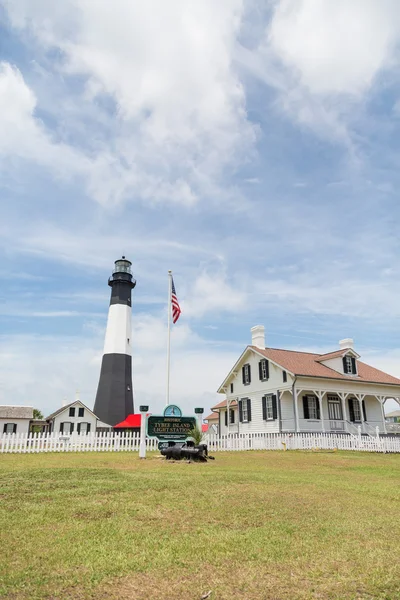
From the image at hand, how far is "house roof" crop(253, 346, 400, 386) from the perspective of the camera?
2902 cm

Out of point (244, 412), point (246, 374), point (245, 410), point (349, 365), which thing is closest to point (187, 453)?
point (245, 410)

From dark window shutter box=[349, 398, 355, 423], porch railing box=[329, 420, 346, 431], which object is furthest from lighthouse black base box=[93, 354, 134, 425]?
dark window shutter box=[349, 398, 355, 423]

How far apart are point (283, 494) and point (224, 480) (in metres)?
2.04

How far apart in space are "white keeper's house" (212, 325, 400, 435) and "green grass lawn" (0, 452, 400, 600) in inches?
751

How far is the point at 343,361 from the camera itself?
31.2m

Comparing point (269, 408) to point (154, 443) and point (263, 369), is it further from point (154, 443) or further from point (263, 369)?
point (154, 443)

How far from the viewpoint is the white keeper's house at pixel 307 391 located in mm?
28625

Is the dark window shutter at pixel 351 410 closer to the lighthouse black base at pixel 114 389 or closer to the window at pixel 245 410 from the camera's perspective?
the window at pixel 245 410

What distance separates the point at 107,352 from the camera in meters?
40.3

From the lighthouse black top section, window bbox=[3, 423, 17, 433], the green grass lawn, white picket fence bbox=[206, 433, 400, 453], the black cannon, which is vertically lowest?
the green grass lawn

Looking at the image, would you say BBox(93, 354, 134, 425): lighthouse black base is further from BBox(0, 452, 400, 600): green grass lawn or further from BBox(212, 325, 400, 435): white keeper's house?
BBox(0, 452, 400, 600): green grass lawn

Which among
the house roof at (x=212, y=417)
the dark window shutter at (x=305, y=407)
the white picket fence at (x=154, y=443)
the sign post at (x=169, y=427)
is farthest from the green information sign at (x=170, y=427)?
the house roof at (x=212, y=417)

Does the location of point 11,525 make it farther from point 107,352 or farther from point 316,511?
point 107,352

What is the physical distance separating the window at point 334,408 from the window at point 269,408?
404 cm
